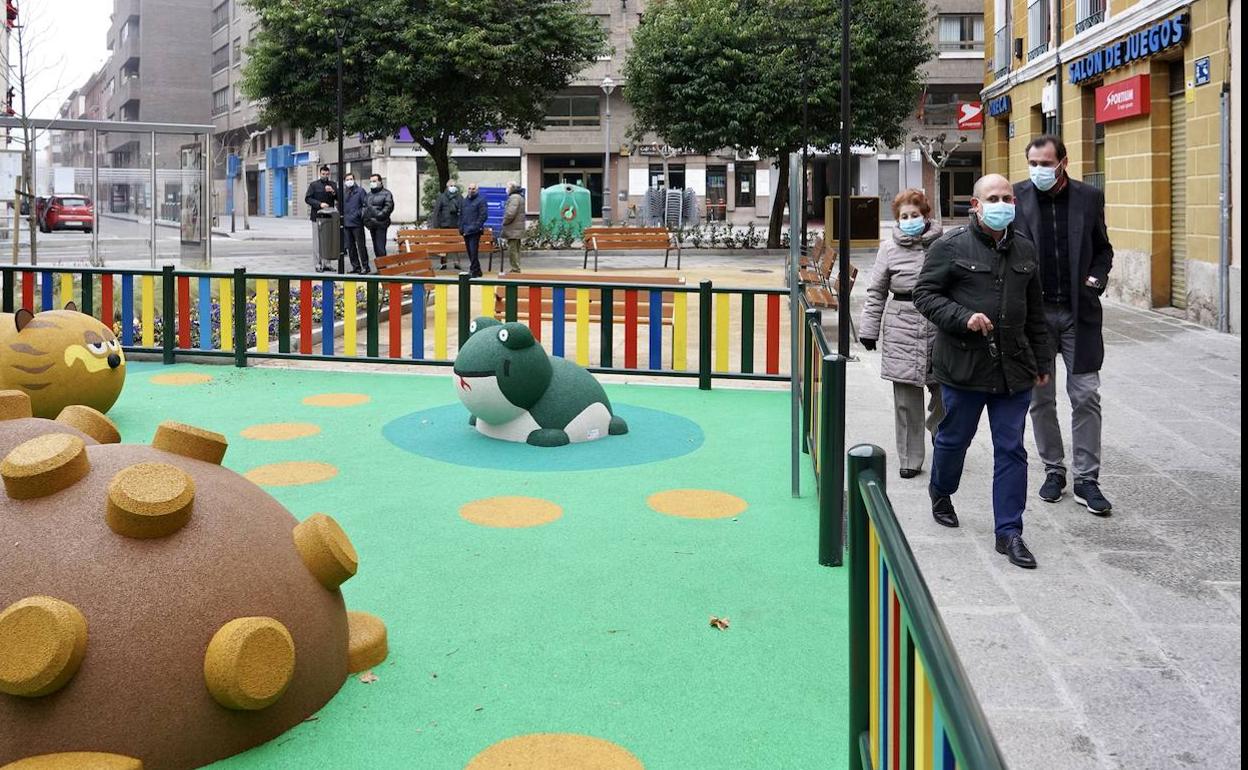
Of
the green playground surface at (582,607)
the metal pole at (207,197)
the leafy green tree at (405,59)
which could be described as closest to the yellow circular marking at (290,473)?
the green playground surface at (582,607)

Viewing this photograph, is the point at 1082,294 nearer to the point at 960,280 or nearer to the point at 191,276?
the point at 960,280

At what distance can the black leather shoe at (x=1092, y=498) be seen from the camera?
244 inches

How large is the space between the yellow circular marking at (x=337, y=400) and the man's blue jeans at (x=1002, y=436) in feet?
18.0

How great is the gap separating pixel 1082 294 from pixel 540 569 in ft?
10.2

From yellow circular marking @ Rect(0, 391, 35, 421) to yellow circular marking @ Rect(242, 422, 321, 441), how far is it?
149 inches

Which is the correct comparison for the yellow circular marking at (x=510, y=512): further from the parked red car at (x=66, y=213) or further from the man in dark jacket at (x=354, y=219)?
the parked red car at (x=66, y=213)

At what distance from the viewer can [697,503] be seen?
6.68 metres

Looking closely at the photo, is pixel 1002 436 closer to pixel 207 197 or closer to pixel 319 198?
pixel 207 197

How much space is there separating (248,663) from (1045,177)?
453 centimetres

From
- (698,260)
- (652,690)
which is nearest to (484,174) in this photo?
(698,260)

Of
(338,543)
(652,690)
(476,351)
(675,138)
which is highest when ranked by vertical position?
(675,138)

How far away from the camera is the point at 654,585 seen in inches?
206

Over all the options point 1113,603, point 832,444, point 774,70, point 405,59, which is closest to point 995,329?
point 832,444

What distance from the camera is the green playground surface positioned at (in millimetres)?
3742
